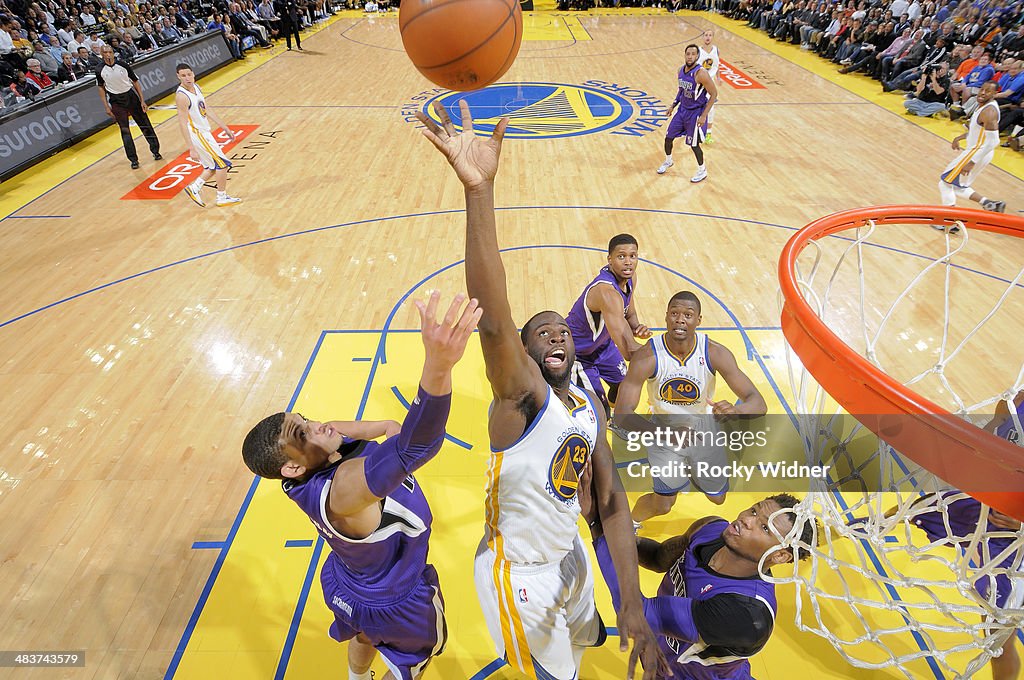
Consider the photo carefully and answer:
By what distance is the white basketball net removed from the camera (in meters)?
2.08

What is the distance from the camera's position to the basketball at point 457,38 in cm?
A: 233

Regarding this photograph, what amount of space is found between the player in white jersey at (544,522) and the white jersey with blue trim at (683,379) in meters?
1.09

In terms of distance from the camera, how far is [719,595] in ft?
7.10

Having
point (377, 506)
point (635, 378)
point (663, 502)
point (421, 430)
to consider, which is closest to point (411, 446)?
point (421, 430)

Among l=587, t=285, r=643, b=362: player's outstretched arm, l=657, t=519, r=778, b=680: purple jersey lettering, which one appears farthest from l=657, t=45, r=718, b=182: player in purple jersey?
l=657, t=519, r=778, b=680: purple jersey lettering

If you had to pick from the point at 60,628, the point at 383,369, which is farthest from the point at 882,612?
the point at 60,628

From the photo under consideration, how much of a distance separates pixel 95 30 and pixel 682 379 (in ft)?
55.0

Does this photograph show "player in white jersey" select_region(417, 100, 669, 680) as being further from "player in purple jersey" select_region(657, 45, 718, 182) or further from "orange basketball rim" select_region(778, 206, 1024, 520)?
"player in purple jersey" select_region(657, 45, 718, 182)

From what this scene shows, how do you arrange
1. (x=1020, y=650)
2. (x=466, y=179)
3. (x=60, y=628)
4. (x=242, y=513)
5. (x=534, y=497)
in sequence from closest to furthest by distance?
(x=466, y=179) → (x=534, y=497) → (x=1020, y=650) → (x=60, y=628) → (x=242, y=513)

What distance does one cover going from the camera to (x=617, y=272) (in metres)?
3.75

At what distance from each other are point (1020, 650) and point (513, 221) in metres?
5.80

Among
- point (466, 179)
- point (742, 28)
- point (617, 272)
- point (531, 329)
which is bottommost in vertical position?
point (742, 28)

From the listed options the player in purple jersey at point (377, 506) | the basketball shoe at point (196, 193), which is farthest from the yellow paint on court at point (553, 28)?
the player in purple jersey at point (377, 506)

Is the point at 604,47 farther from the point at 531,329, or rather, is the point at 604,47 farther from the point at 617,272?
the point at 531,329
